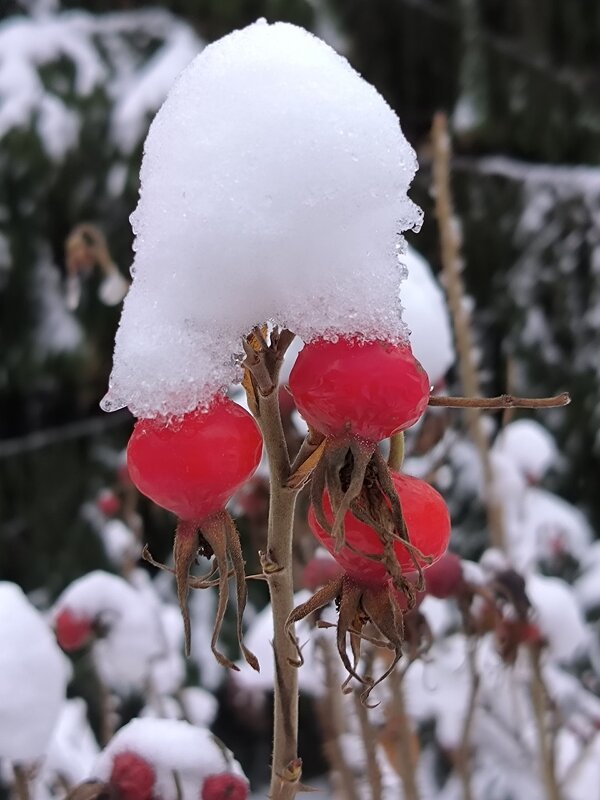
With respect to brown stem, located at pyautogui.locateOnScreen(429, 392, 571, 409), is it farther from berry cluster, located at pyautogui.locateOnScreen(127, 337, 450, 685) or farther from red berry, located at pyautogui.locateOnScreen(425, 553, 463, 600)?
red berry, located at pyautogui.locateOnScreen(425, 553, 463, 600)

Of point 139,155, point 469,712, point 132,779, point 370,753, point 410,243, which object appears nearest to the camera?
point 132,779

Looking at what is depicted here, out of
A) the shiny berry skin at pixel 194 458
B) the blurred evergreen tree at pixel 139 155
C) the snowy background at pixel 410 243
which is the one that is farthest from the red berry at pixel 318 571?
the blurred evergreen tree at pixel 139 155

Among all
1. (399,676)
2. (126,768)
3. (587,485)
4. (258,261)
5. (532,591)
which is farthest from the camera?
(587,485)

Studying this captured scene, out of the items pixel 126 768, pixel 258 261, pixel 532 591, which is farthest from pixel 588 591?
pixel 258 261

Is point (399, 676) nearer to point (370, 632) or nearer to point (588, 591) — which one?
point (370, 632)

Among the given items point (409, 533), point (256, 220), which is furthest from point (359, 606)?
point (256, 220)

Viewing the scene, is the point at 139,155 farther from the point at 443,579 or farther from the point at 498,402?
the point at 498,402
